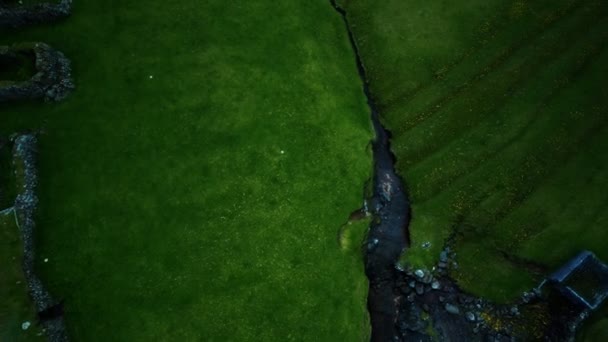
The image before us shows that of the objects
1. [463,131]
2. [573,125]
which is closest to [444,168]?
[463,131]

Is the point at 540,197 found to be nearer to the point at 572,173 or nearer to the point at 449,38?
the point at 572,173

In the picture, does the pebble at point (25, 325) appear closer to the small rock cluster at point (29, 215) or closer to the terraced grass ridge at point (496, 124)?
the small rock cluster at point (29, 215)

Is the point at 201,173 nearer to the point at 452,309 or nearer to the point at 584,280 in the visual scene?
the point at 452,309

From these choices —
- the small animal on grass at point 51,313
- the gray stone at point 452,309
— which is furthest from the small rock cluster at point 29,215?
the gray stone at point 452,309

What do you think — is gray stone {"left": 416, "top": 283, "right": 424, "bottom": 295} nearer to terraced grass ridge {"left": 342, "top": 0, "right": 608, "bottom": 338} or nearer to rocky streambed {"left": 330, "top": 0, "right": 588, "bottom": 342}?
rocky streambed {"left": 330, "top": 0, "right": 588, "bottom": 342}

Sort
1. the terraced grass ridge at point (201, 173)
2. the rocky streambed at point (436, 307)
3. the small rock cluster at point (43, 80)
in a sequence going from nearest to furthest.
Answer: the terraced grass ridge at point (201, 173)
the rocky streambed at point (436, 307)
the small rock cluster at point (43, 80)

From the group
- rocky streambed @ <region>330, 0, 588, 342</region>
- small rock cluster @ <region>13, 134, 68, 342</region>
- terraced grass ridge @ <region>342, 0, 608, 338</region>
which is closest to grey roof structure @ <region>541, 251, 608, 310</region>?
rocky streambed @ <region>330, 0, 588, 342</region>

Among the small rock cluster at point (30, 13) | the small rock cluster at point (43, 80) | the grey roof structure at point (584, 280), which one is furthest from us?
the small rock cluster at point (30, 13)
